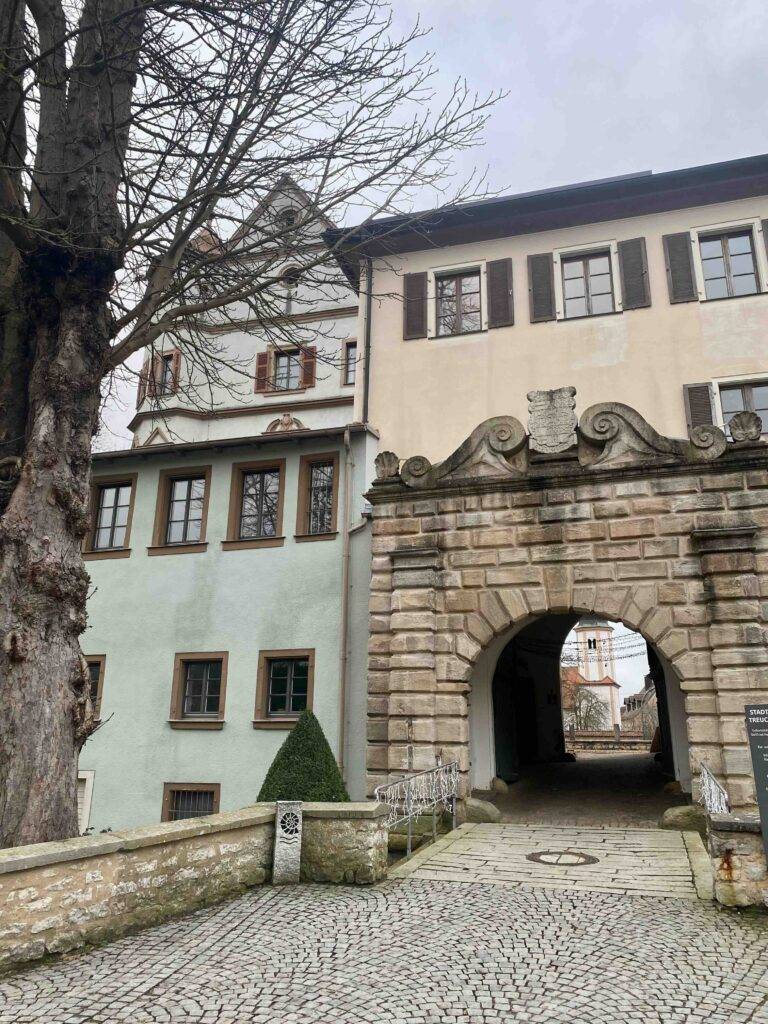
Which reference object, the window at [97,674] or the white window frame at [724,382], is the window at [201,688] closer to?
the window at [97,674]

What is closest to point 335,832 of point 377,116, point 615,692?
point 377,116

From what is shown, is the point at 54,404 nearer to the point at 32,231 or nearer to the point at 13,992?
the point at 32,231

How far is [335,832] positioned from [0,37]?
8.62 m

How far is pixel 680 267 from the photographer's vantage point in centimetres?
1605

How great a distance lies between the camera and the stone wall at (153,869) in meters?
5.45

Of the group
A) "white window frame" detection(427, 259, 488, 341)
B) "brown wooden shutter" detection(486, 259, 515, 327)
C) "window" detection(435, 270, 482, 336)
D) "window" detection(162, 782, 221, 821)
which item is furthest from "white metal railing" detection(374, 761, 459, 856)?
"window" detection(435, 270, 482, 336)

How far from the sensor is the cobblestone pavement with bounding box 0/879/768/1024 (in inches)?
185

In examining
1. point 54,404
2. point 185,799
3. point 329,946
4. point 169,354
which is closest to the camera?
point 329,946

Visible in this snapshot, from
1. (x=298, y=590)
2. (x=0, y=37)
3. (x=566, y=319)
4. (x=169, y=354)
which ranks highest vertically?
(x=169, y=354)

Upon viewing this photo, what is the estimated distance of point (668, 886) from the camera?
7848mm

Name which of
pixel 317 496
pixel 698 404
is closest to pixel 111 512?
pixel 317 496

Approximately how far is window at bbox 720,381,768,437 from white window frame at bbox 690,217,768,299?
179cm

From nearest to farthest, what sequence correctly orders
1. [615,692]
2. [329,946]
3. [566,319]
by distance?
[329,946] < [566,319] < [615,692]

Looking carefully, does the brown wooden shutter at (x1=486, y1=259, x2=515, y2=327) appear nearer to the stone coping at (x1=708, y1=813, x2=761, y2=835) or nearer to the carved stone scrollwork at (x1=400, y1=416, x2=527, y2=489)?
the carved stone scrollwork at (x1=400, y1=416, x2=527, y2=489)
